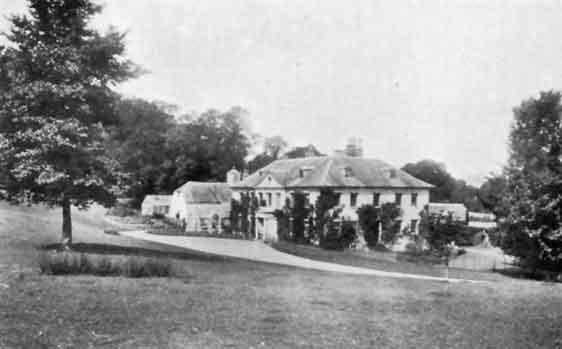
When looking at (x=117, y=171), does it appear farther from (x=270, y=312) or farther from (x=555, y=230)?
(x=555, y=230)

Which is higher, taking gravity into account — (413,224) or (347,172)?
(347,172)

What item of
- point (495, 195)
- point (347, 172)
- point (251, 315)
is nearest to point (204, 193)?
point (347, 172)

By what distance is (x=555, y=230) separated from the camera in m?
28.0

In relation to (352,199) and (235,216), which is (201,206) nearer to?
(235,216)

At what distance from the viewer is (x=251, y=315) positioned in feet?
35.0

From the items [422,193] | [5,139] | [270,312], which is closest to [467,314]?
[270,312]

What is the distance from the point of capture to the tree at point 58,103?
18531 mm

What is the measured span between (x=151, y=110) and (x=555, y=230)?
5977cm

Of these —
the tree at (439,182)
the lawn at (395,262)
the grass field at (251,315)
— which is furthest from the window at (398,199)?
the tree at (439,182)

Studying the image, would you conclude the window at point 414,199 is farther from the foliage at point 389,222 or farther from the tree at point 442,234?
the tree at point 442,234

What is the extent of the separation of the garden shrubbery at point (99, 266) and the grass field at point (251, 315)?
0.49 metres

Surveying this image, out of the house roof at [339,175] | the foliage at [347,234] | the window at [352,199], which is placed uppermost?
the house roof at [339,175]

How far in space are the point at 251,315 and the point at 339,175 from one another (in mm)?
36259

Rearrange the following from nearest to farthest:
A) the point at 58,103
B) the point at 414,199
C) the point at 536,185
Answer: the point at 58,103 → the point at 536,185 → the point at 414,199
